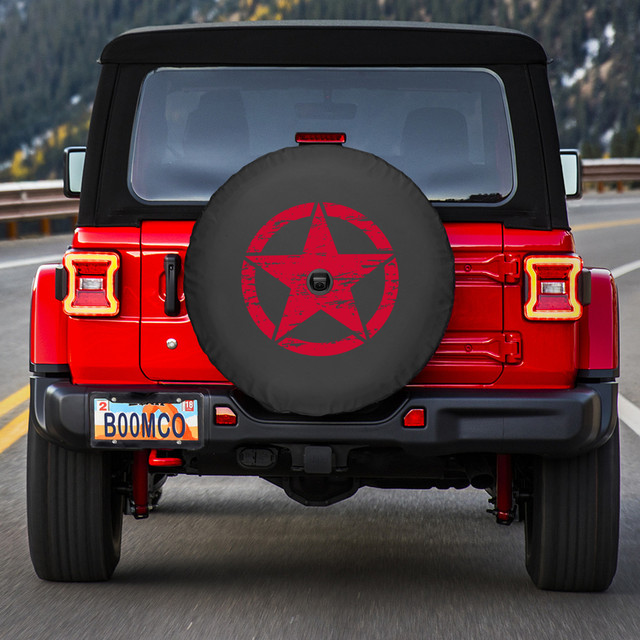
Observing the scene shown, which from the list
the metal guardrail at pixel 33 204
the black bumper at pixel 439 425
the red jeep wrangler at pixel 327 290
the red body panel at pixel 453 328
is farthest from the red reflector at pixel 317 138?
the metal guardrail at pixel 33 204

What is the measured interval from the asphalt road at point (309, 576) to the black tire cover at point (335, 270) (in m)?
0.87

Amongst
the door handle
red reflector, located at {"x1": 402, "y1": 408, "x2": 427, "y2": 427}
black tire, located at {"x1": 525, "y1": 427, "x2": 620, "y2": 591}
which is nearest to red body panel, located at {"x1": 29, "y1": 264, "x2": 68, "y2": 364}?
the door handle

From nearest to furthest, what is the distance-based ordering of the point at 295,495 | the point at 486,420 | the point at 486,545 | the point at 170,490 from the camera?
1. the point at 486,420
2. the point at 295,495
3. the point at 486,545
4. the point at 170,490

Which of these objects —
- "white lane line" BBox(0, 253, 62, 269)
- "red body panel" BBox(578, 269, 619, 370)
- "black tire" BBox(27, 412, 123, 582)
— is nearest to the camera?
"red body panel" BBox(578, 269, 619, 370)

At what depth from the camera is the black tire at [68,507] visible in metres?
4.72

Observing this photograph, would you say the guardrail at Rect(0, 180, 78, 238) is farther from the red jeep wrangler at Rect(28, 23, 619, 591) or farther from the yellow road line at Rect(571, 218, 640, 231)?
the red jeep wrangler at Rect(28, 23, 619, 591)

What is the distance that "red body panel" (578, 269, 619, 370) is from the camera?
452 centimetres

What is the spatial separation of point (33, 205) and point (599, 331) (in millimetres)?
20295

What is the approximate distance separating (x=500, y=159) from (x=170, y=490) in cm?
312

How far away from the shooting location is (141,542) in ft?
18.7

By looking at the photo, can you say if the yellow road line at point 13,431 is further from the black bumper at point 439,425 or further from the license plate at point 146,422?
the black bumper at point 439,425

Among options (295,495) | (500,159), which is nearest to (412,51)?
(500,159)

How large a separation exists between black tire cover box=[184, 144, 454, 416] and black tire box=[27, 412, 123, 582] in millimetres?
912

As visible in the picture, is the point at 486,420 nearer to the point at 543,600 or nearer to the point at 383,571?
the point at 543,600
